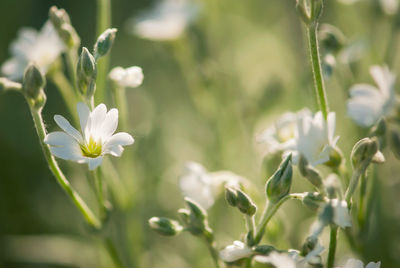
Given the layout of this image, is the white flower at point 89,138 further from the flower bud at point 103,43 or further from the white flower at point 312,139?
the white flower at point 312,139

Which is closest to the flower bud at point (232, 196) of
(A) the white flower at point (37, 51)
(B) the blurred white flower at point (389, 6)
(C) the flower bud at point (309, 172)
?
(C) the flower bud at point (309, 172)

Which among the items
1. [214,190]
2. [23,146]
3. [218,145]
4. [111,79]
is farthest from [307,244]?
[23,146]

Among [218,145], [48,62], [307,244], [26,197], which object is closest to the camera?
[307,244]

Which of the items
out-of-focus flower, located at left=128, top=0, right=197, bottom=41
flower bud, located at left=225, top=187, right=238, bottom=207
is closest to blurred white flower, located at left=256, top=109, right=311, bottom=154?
flower bud, located at left=225, top=187, right=238, bottom=207

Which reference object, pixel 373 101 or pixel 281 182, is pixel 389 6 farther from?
pixel 281 182

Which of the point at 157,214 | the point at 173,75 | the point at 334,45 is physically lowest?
the point at 157,214

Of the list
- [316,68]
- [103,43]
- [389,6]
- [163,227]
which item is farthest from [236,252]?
[389,6]

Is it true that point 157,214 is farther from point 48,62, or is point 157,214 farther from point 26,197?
point 48,62
